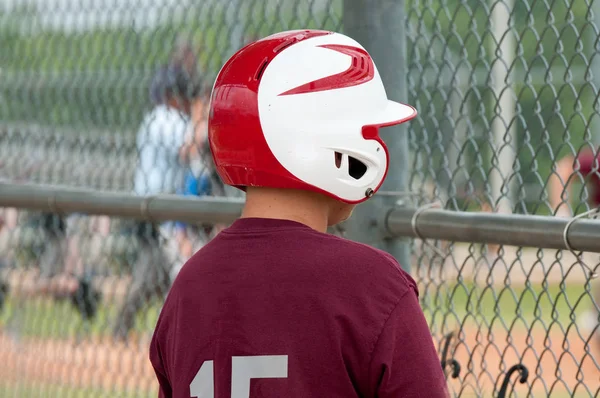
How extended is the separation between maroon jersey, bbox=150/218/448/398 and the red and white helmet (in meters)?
0.12

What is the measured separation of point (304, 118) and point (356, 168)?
6.7 inches

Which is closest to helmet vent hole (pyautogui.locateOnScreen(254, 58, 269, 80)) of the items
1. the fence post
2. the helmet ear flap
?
the helmet ear flap

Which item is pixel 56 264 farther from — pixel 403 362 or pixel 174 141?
pixel 403 362

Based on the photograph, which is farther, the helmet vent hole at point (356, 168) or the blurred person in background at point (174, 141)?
the blurred person in background at point (174, 141)

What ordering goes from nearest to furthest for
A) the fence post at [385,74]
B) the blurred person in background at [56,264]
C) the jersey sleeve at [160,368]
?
1. the jersey sleeve at [160,368]
2. the fence post at [385,74]
3. the blurred person in background at [56,264]

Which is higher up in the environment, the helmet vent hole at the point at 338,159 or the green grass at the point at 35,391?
the helmet vent hole at the point at 338,159

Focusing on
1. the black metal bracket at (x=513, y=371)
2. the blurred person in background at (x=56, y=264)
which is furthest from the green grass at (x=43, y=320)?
Result: the black metal bracket at (x=513, y=371)

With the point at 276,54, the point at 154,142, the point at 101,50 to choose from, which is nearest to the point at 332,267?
the point at 276,54

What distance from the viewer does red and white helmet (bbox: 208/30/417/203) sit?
197cm

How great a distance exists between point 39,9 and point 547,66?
2837 mm

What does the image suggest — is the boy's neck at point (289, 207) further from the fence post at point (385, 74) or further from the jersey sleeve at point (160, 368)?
the fence post at point (385, 74)

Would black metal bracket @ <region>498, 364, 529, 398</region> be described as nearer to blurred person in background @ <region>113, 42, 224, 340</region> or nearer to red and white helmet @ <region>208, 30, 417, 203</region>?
red and white helmet @ <region>208, 30, 417, 203</region>

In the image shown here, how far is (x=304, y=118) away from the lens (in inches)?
77.7

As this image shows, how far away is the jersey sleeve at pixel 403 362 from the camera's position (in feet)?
5.97
